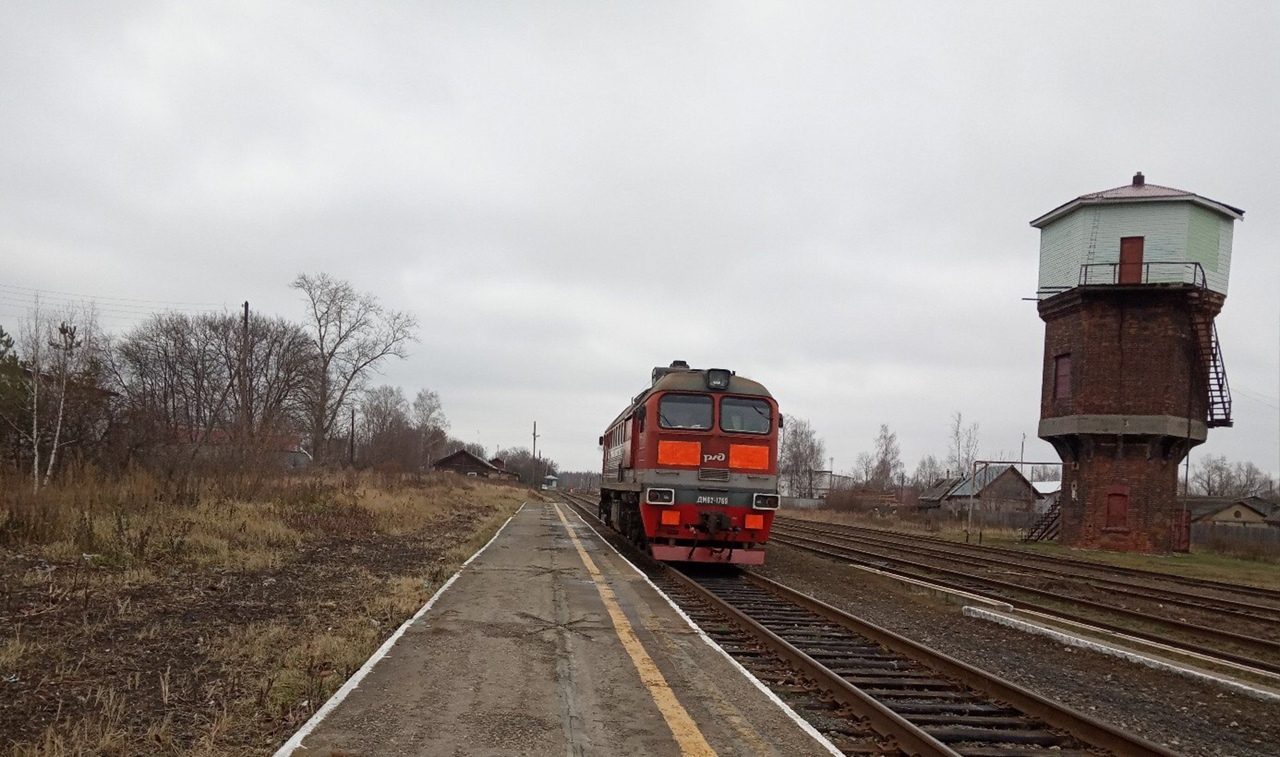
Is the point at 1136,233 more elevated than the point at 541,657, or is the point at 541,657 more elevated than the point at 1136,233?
the point at 1136,233

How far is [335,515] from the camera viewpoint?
1828 centimetres

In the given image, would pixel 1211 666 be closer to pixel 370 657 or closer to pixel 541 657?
pixel 541 657

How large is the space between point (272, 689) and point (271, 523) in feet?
32.6

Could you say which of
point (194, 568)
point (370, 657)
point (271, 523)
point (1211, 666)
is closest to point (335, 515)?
point (271, 523)

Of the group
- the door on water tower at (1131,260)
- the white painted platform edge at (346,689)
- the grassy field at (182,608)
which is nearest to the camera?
the white painted platform edge at (346,689)

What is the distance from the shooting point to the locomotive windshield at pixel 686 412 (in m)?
14.4

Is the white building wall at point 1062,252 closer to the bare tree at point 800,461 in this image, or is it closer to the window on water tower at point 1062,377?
the window on water tower at point 1062,377

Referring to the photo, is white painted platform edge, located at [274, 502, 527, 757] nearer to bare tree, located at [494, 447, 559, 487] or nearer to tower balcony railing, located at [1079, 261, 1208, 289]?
tower balcony railing, located at [1079, 261, 1208, 289]

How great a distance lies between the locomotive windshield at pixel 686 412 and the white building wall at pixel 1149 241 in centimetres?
2369

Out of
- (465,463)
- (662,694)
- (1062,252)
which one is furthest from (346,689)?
(465,463)

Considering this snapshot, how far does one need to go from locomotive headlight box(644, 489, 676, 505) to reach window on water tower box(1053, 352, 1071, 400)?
2391 cm

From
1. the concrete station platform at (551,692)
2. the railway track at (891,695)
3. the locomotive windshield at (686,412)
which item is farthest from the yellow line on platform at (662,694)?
the locomotive windshield at (686,412)

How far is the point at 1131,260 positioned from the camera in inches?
1203

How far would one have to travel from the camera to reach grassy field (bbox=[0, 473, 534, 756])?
484cm
